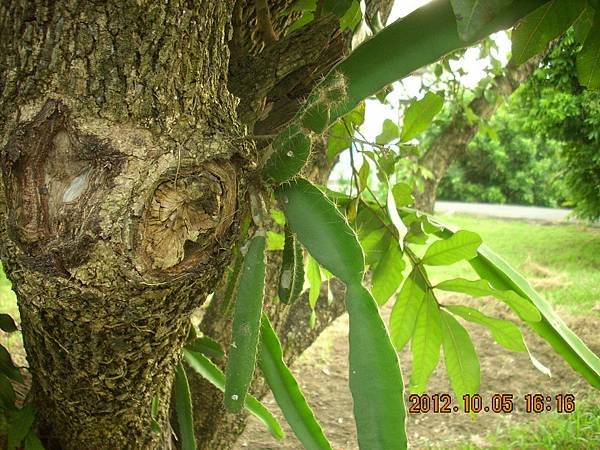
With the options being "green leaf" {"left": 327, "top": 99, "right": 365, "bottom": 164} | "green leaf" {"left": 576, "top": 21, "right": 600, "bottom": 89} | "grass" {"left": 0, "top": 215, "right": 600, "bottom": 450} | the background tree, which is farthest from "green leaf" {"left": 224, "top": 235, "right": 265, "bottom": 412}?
"grass" {"left": 0, "top": 215, "right": 600, "bottom": 450}

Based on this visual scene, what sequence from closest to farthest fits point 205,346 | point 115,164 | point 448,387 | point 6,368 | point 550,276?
1. point 115,164
2. point 6,368
3. point 205,346
4. point 448,387
5. point 550,276

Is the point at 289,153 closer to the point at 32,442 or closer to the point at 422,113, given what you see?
the point at 422,113

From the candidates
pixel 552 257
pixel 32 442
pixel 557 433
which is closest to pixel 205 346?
pixel 32 442

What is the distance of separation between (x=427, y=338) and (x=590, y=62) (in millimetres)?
491

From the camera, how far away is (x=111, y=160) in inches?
24.7

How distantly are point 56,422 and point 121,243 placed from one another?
1.59 ft

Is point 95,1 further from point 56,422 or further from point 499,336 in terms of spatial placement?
point 499,336

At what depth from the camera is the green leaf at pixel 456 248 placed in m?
0.92

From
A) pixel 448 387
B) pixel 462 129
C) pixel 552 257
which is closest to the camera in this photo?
pixel 462 129

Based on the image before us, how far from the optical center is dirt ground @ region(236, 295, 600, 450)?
226cm

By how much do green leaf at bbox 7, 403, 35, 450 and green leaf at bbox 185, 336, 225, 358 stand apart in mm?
315

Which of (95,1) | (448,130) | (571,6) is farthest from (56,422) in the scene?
(448,130)

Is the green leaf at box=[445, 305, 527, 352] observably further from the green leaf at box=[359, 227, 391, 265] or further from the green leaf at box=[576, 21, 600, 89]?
the green leaf at box=[576, 21, 600, 89]

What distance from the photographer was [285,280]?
2.65 ft
